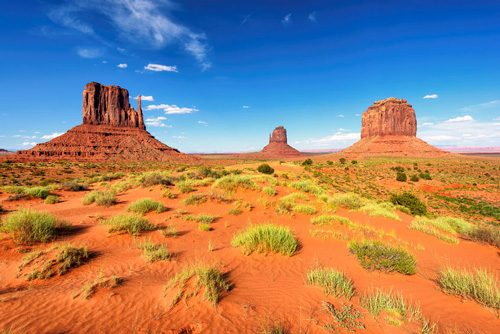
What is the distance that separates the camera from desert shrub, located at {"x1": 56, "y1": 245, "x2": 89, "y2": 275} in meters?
4.24

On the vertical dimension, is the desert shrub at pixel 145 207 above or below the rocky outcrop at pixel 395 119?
below

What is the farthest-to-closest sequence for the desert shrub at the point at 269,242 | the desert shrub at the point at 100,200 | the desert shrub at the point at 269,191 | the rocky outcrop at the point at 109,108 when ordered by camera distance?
the rocky outcrop at the point at 109,108 < the desert shrub at the point at 269,191 < the desert shrub at the point at 100,200 < the desert shrub at the point at 269,242

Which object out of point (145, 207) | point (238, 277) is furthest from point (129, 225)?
point (238, 277)

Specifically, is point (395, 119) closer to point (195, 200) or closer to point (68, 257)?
point (195, 200)

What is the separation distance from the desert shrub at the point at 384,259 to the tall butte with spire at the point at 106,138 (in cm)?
7239

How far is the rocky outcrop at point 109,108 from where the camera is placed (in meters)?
86.2

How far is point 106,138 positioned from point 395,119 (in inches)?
5577

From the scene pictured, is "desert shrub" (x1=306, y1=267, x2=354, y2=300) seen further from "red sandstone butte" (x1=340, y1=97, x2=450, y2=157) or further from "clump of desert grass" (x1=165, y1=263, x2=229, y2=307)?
"red sandstone butte" (x1=340, y1=97, x2=450, y2=157)

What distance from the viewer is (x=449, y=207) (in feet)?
58.5

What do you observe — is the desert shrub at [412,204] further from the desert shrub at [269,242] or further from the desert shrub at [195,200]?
the desert shrub at [195,200]

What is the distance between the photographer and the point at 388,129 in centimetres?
11112

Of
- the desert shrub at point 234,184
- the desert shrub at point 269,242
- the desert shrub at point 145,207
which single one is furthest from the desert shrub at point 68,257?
the desert shrub at point 234,184

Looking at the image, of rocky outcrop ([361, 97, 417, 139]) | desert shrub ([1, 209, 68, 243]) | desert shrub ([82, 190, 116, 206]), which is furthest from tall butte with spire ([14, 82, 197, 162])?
rocky outcrop ([361, 97, 417, 139])

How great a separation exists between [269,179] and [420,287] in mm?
12701
